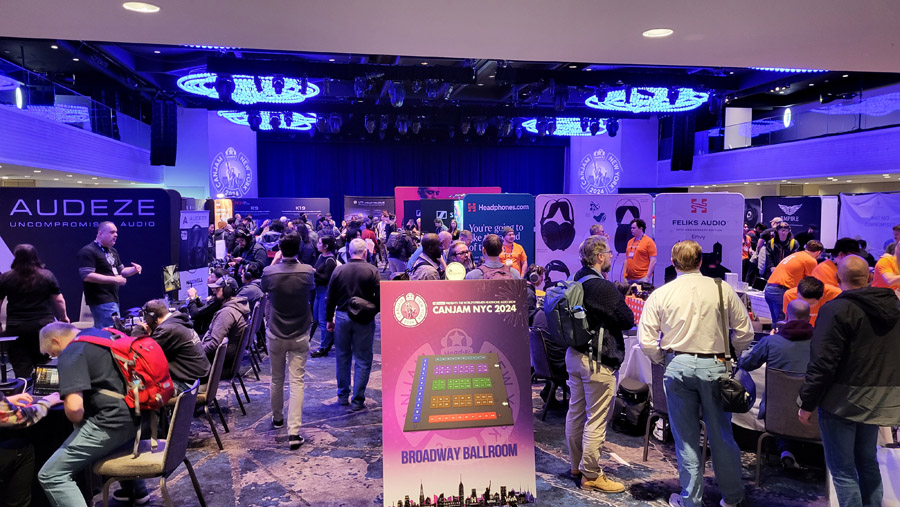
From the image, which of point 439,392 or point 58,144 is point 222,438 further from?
point 58,144

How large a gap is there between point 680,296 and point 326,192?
23.4 metres

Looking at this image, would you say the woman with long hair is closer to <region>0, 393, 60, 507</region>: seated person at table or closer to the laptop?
the laptop

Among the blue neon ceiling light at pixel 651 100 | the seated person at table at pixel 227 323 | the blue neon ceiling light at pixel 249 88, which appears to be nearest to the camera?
the seated person at table at pixel 227 323

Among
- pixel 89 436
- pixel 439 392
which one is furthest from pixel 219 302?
pixel 439 392

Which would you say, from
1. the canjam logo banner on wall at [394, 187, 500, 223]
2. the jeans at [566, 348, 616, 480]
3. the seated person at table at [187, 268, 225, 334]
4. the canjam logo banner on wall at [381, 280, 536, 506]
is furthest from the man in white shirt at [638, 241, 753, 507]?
the canjam logo banner on wall at [394, 187, 500, 223]

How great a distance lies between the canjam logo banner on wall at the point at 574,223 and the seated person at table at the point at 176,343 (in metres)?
5.61

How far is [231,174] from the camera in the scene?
20250mm

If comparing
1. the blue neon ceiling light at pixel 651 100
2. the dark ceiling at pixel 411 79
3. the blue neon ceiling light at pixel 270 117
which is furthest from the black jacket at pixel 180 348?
the blue neon ceiling light at pixel 270 117

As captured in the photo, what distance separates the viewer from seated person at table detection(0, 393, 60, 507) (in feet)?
9.62

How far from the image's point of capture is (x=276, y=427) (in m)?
5.07

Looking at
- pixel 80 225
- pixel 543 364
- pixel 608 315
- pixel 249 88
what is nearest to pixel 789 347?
pixel 608 315

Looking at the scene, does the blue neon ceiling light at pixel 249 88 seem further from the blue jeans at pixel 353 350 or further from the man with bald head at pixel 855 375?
the man with bald head at pixel 855 375

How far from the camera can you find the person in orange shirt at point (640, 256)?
7.79 metres

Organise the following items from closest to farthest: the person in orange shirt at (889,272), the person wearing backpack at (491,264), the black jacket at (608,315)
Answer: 1. the black jacket at (608,315)
2. the person wearing backpack at (491,264)
3. the person in orange shirt at (889,272)
